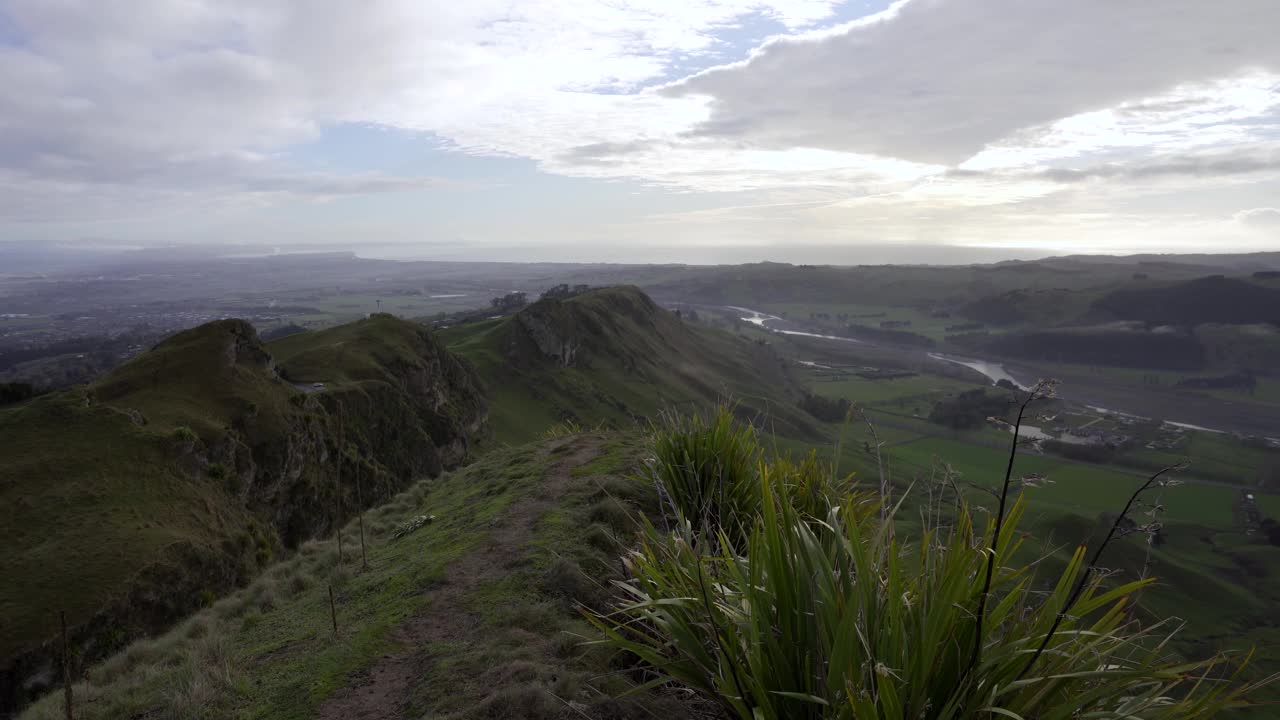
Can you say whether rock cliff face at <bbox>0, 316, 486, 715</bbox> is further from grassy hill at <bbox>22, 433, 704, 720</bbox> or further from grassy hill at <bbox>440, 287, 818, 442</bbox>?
grassy hill at <bbox>440, 287, 818, 442</bbox>

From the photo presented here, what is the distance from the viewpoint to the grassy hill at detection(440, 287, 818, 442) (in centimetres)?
6322

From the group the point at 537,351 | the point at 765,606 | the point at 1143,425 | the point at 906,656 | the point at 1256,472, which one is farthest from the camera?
the point at 1143,425

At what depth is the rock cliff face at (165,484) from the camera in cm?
1030

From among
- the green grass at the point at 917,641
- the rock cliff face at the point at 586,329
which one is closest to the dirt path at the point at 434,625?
the green grass at the point at 917,641

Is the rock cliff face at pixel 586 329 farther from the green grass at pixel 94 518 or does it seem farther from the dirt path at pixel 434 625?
the dirt path at pixel 434 625

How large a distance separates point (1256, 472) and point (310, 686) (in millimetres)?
116730

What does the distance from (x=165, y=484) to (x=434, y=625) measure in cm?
1151

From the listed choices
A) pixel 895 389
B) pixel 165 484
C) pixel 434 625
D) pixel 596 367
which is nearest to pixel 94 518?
pixel 165 484

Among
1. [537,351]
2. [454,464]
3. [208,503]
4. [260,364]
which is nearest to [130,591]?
[208,503]

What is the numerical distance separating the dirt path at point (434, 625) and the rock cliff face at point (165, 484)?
1.94m

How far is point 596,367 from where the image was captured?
80250mm

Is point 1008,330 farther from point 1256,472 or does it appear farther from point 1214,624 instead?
point 1214,624

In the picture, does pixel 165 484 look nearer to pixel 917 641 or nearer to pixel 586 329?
pixel 917 641

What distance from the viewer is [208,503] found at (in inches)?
566
